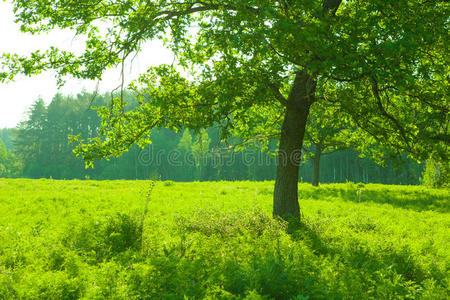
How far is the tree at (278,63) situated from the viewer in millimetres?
6258

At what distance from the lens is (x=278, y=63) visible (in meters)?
7.40

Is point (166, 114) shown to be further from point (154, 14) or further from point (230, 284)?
point (230, 284)

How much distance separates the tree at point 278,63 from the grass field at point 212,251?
7.29 feet

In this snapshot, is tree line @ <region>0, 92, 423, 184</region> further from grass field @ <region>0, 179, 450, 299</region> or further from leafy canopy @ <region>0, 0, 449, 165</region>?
leafy canopy @ <region>0, 0, 449, 165</region>

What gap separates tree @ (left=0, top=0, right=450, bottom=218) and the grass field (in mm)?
2223

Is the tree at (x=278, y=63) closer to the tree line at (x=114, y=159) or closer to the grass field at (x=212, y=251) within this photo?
the grass field at (x=212, y=251)

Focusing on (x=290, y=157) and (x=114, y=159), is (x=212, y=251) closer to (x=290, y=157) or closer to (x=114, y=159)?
(x=290, y=157)

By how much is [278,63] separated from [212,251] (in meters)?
4.32

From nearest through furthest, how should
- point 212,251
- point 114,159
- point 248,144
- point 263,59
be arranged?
point 212,251
point 263,59
point 248,144
point 114,159

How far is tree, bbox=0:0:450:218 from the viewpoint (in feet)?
20.5

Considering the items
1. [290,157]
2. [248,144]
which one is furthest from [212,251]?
[248,144]

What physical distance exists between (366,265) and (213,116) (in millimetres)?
4807

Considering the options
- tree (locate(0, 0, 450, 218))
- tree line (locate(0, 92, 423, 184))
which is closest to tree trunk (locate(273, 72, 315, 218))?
tree (locate(0, 0, 450, 218))

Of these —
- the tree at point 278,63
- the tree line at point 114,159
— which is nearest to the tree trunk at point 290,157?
the tree at point 278,63
